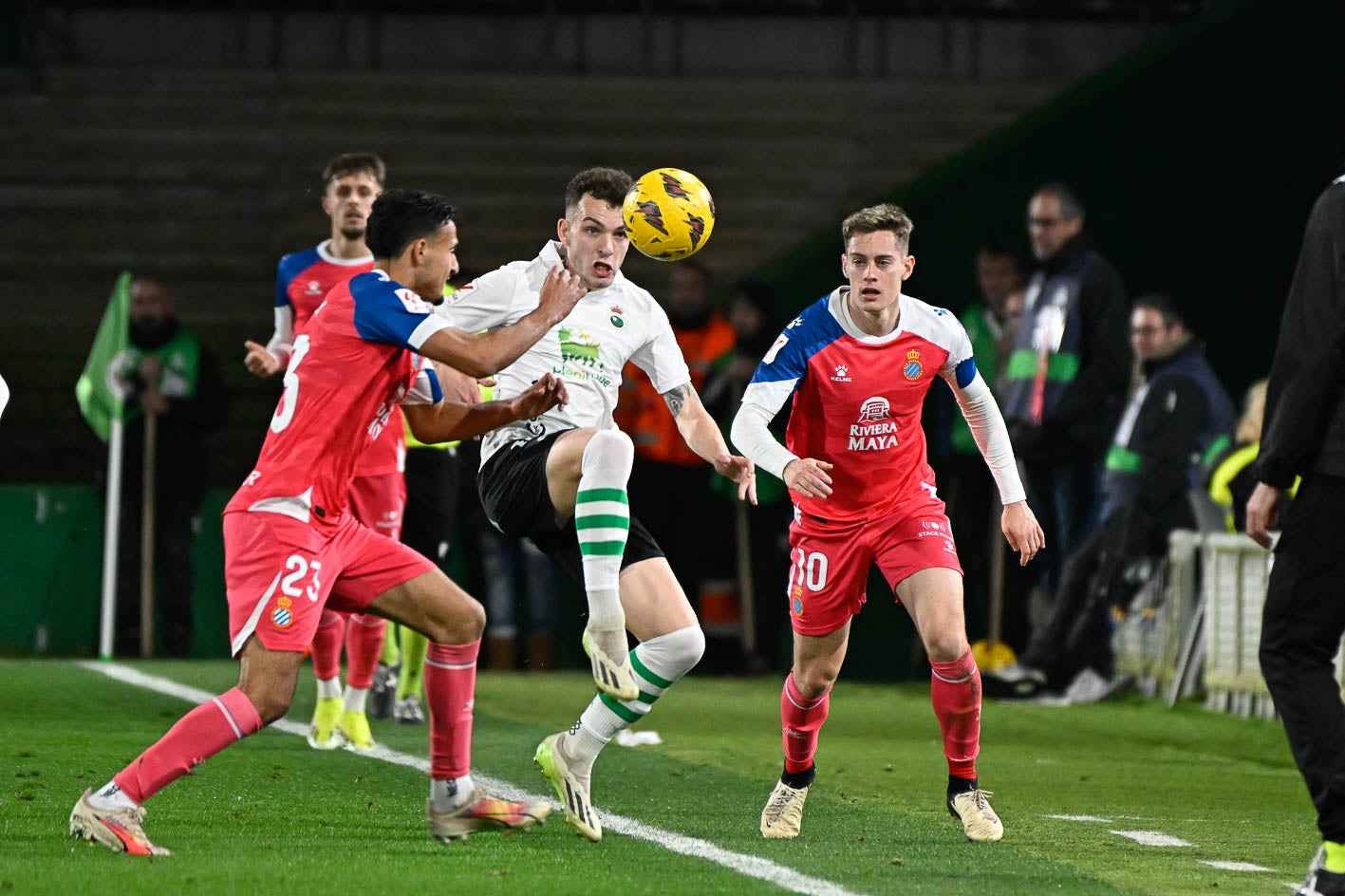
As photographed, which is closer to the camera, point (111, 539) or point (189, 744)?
point (189, 744)

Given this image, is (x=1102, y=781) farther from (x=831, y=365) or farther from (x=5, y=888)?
(x=5, y=888)

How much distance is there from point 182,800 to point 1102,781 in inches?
147

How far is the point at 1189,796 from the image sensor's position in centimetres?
779

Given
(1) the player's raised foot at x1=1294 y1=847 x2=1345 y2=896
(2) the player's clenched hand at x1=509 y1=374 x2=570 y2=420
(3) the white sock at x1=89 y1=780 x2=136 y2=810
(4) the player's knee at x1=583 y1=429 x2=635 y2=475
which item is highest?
(2) the player's clenched hand at x1=509 y1=374 x2=570 y2=420

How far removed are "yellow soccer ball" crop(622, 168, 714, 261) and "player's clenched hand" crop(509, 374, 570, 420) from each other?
0.89 meters

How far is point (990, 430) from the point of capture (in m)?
6.84

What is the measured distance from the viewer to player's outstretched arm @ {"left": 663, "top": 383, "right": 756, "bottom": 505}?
638 cm

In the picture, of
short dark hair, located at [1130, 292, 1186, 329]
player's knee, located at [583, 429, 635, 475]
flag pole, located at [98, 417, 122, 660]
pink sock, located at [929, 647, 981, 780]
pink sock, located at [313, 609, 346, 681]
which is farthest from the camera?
flag pole, located at [98, 417, 122, 660]

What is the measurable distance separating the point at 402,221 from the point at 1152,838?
9.95 feet

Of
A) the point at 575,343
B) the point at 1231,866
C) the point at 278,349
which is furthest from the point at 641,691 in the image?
the point at 278,349

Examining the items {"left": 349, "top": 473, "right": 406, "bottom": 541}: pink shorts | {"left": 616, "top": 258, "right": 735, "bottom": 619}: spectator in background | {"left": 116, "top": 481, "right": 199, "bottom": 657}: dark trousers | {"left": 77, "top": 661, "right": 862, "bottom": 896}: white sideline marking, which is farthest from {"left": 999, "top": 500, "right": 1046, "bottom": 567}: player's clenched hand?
{"left": 116, "top": 481, "right": 199, "bottom": 657}: dark trousers

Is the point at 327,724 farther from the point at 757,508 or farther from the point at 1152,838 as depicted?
the point at 757,508

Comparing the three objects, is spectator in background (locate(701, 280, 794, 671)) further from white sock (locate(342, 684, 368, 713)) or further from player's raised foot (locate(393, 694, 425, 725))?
white sock (locate(342, 684, 368, 713))

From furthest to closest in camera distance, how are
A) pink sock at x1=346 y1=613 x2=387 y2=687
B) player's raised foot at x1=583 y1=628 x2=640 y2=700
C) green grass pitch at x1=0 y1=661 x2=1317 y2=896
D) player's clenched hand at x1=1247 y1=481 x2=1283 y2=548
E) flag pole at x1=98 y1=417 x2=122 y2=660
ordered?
flag pole at x1=98 y1=417 x2=122 y2=660 < pink sock at x1=346 y1=613 x2=387 y2=687 < player's raised foot at x1=583 y1=628 x2=640 y2=700 < green grass pitch at x1=0 y1=661 x2=1317 y2=896 < player's clenched hand at x1=1247 y1=481 x2=1283 y2=548
